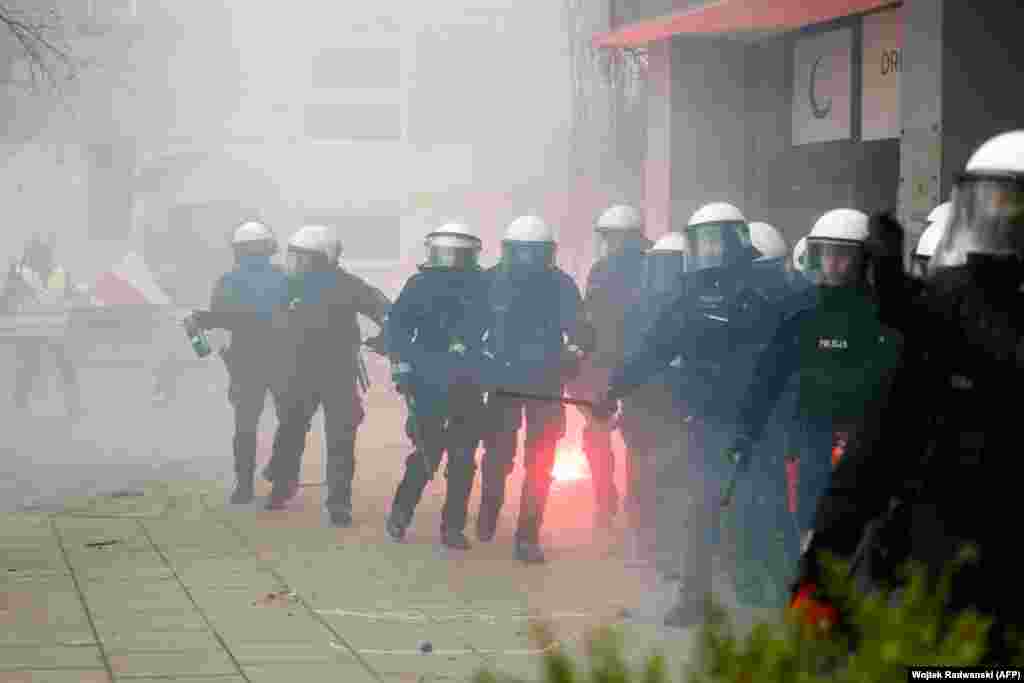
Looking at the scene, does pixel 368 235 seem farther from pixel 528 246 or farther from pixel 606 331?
pixel 528 246

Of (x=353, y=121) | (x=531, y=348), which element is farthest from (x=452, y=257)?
(x=353, y=121)

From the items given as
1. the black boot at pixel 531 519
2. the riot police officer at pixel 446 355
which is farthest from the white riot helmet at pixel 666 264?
the black boot at pixel 531 519

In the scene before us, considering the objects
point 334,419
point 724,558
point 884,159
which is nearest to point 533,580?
point 724,558

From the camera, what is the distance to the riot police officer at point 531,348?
10.8 meters

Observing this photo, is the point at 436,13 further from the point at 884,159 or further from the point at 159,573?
the point at 159,573

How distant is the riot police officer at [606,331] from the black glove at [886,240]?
7.43 m

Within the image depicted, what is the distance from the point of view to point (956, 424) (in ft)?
13.9

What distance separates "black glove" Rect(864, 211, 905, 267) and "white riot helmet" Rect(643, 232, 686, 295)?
21.3ft

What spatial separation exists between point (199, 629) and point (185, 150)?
111 feet

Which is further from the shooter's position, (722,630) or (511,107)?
(511,107)

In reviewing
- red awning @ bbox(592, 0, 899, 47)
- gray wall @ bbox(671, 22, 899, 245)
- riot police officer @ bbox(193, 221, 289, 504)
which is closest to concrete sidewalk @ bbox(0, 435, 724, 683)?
riot police officer @ bbox(193, 221, 289, 504)

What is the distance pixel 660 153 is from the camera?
17.1 m

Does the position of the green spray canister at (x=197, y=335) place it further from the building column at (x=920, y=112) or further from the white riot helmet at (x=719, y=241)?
the white riot helmet at (x=719, y=241)

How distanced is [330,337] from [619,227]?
6.44ft
